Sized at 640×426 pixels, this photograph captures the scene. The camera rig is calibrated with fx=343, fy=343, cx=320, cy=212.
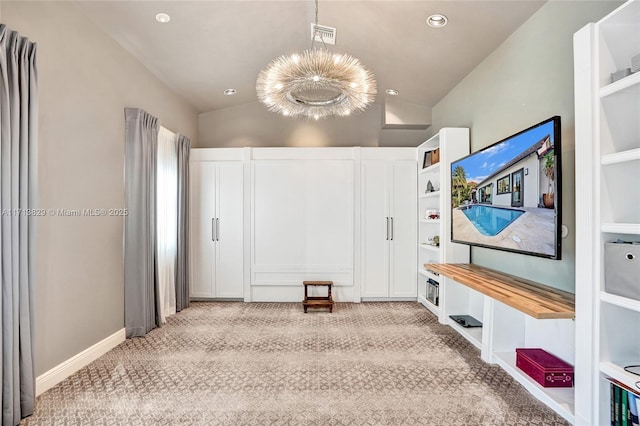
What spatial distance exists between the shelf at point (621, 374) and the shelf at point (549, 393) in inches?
18.2

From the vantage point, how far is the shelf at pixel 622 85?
1.56m

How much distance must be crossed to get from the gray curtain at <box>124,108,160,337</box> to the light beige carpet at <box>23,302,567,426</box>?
310 millimetres

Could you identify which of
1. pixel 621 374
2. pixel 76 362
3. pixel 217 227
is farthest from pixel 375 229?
pixel 76 362

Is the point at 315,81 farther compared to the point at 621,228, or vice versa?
the point at 315,81

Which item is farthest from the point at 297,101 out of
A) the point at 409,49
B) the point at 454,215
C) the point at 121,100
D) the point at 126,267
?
the point at 126,267

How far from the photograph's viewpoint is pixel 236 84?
4598 millimetres

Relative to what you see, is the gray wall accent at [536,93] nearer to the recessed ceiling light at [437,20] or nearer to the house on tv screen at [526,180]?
the house on tv screen at [526,180]

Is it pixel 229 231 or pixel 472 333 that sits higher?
pixel 229 231

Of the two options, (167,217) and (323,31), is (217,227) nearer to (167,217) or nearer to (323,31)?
(167,217)

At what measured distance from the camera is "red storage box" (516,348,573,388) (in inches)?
87.6

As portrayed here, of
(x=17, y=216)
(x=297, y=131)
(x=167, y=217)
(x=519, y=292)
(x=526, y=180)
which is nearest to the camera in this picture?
(x=17, y=216)

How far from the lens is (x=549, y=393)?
2166 mm

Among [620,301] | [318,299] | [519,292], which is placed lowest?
[318,299]

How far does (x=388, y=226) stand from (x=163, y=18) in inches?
138
